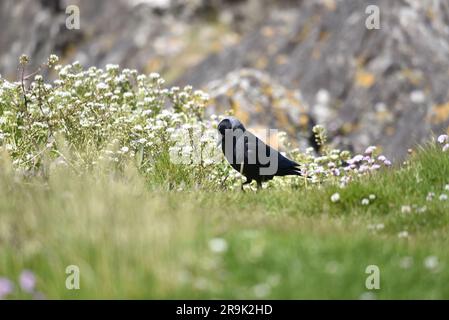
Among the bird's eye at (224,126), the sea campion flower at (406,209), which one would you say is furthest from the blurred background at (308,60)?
the sea campion flower at (406,209)

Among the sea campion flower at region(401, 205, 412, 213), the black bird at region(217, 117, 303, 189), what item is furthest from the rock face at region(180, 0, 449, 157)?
the sea campion flower at region(401, 205, 412, 213)

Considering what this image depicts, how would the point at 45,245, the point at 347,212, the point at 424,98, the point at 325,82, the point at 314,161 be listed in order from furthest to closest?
1. the point at 325,82
2. the point at 424,98
3. the point at 314,161
4. the point at 347,212
5. the point at 45,245

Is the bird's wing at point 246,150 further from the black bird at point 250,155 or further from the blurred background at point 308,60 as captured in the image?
the blurred background at point 308,60

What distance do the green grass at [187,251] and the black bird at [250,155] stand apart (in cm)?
218

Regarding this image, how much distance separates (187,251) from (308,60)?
35.3 feet

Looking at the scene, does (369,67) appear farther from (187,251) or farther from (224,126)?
(187,251)

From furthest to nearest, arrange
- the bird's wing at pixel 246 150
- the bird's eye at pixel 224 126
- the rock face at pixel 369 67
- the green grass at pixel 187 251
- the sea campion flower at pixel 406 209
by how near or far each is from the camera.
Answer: the rock face at pixel 369 67 → the bird's eye at pixel 224 126 → the bird's wing at pixel 246 150 → the sea campion flower at pixel 406 209 → the green grass at pixel 187 251

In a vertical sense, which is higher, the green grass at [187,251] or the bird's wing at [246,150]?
the bird's wing at [246,150]

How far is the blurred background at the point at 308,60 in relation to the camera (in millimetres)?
13711

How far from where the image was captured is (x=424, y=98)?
13773 mm

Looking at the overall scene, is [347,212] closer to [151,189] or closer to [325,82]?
[151,189]

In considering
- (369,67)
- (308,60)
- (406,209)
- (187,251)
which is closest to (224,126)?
(406,209)
